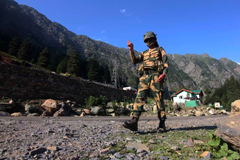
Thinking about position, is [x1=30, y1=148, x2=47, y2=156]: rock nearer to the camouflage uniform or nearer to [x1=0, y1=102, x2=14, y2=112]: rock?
the camouflage uniform

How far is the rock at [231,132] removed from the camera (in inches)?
65.5

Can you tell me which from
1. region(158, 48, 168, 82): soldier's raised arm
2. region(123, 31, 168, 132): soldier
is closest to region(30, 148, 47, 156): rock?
region(123, 31, 168, 132): soldier

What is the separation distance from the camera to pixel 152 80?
11.5ft

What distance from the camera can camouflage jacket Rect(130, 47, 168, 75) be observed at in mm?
3627

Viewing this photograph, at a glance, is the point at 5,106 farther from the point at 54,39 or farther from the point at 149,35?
the point at 54,39

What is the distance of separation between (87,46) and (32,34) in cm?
7034

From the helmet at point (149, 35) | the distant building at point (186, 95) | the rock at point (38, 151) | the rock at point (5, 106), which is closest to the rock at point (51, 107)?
the rock at point (5, 106)

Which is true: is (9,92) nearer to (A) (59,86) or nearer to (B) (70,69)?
(A) (59,86)

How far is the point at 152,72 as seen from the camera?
3.61m

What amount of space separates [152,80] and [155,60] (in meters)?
→ 0.53

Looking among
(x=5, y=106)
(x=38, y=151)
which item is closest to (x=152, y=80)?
(x=38, y=151)

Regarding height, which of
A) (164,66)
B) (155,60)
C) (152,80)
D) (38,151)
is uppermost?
(155,60)

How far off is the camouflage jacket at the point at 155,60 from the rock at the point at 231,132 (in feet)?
5.81

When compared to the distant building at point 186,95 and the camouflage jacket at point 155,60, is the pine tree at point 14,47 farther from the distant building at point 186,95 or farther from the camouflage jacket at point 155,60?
the distant building at point 186,95
